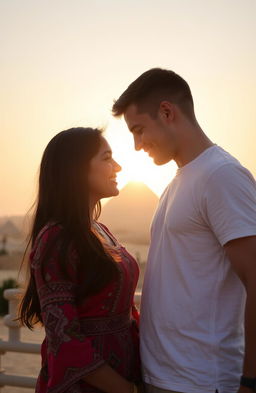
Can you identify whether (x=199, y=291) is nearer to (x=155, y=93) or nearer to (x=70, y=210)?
(x=70, y=210)

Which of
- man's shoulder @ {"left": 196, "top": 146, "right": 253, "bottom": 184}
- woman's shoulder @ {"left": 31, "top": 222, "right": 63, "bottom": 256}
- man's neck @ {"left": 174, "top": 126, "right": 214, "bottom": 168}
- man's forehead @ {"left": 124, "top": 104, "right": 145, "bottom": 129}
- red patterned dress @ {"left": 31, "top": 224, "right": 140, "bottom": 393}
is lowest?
red patterned dress @ {"left": 31, "top": 224, "right": 140, "bottom": 393}

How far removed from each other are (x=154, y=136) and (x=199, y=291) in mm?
612

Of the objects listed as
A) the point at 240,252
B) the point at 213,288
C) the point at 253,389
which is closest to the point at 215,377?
the point at 253,389

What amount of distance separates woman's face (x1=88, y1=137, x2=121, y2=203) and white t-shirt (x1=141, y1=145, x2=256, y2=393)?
35cm

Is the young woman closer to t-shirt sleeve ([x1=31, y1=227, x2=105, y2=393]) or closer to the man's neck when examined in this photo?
t-shirt sleeve ([x1=31, y1=227, x2=105, y2=393])

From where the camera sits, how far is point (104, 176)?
2.71 meters

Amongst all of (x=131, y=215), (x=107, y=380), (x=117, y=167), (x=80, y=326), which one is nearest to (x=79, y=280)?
(x=80, y=326)

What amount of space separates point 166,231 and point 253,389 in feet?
2.04

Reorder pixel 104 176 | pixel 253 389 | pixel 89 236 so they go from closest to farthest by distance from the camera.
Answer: pixel 253 389 < pixel 89 236 < pixel 104 176

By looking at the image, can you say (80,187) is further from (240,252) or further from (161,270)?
(240,252)

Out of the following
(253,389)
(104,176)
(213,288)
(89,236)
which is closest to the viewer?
(253,389)

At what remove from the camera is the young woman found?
A: 2412mm

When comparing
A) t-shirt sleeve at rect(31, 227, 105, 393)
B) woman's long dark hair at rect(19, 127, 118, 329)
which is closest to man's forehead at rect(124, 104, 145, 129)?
woman's long dark hair at rect(19, 127, 118, 329)

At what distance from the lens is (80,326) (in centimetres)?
Answer: 252
